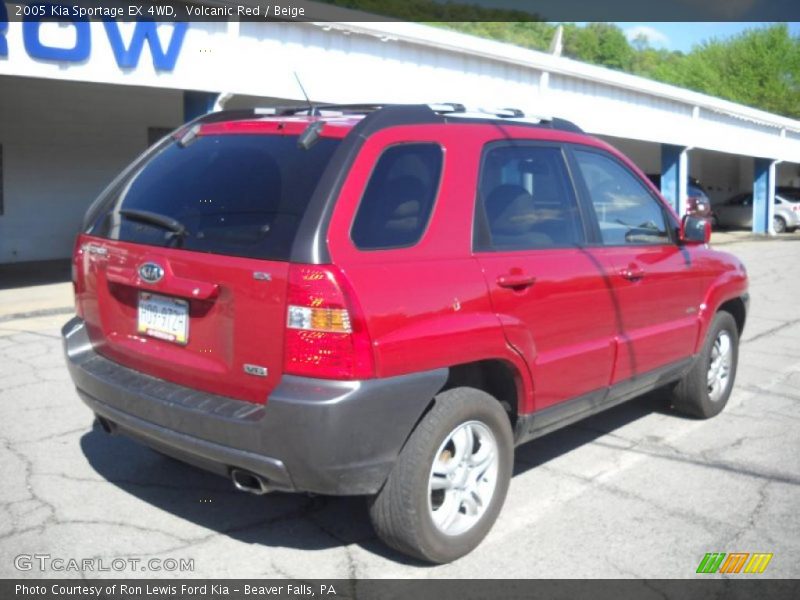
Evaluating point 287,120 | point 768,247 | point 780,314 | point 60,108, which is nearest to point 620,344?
point 287,120

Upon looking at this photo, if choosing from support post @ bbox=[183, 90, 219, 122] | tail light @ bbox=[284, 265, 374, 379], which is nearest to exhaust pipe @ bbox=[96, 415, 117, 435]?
tail light @ bbox=[284, 265, 374, 379]

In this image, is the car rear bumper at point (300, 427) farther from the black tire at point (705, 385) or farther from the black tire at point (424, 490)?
the black tire at point (705, 385)

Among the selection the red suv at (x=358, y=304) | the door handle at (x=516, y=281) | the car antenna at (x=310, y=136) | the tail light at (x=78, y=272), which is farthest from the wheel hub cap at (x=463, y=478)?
the tail light at (x=78, y=272)

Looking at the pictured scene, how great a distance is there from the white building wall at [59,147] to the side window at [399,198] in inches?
495

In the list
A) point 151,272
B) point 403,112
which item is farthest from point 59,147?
point 403,112

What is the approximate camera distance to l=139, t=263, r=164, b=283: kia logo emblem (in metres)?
3.74

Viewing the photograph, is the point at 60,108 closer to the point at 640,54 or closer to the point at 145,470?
the point at 145,470

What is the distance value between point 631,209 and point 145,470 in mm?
3240

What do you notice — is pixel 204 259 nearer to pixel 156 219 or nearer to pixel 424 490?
pixel 156 219

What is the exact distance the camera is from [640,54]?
3698 inches

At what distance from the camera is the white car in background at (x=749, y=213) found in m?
31.7

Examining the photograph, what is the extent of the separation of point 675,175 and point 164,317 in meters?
23.0

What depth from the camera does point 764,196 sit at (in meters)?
30.8

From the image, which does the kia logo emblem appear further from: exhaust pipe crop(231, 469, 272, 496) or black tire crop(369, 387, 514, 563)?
black tire crop(369, 387, 514, 563)
